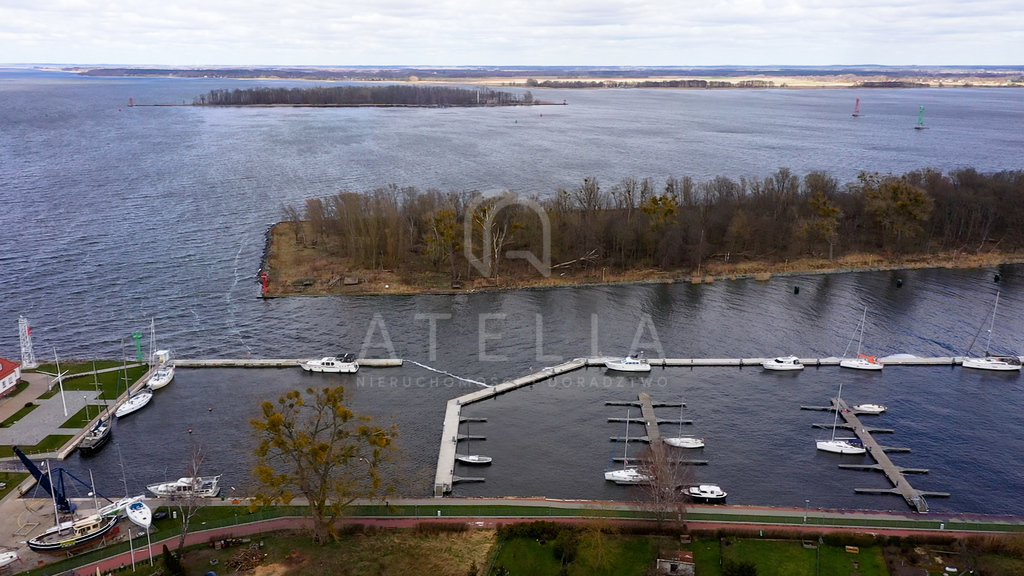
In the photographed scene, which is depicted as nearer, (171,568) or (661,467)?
(171,568)

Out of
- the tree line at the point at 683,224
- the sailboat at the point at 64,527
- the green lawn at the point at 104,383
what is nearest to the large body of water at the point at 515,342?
the green lawn at the point at 104,383

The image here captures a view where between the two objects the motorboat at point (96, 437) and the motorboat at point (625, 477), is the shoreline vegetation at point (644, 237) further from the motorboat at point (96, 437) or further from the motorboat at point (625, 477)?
the motorboat at point (625, 477)

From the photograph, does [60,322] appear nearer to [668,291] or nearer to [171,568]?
[171,568]

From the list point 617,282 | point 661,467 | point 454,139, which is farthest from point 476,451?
point 454,139

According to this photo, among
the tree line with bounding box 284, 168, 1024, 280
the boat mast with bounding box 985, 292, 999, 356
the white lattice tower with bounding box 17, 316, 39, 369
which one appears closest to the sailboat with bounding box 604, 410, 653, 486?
the tree line with bounding box 284, 168, 1024, 280

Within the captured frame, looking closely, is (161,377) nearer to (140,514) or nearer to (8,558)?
(140,514)

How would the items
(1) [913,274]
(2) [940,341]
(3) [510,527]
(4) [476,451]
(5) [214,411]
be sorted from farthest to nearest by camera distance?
1. (1) [913,274]
2. (2) [940,341]
3. (5) [214,411]
4. (4) [476,451]
5. (3) [510,527]

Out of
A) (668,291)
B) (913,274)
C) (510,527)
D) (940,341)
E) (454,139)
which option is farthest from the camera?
(454,139)

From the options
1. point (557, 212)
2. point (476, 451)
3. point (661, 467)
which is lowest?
point (476, 451)
